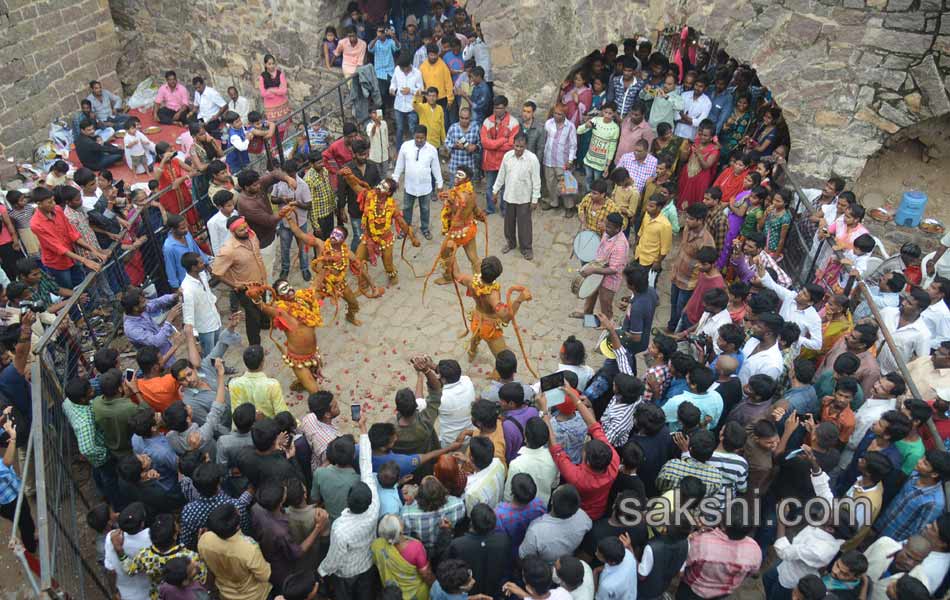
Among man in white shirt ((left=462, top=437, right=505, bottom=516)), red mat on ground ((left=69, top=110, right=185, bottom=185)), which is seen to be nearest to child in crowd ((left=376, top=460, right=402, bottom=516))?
man in white shirt ((left=462, top=437, right=505, bottom=516))

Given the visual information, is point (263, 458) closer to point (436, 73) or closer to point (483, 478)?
point (483, 478)

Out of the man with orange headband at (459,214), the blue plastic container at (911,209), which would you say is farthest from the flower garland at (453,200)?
the blue plastic container at (911,209)

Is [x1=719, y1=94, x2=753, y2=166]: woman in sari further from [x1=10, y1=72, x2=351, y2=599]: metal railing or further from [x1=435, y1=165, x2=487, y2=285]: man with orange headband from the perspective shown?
[x1=10, y1=72, x2=351, y2=599]: metal railing

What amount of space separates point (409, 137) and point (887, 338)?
782 cm

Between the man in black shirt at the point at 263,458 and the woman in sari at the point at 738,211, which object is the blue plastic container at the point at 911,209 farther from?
the man in black shirt at the point at 263,458

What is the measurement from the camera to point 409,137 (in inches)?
468

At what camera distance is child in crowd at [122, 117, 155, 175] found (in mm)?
11062

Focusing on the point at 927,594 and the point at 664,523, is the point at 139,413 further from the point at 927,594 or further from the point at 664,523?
the point at 927,594

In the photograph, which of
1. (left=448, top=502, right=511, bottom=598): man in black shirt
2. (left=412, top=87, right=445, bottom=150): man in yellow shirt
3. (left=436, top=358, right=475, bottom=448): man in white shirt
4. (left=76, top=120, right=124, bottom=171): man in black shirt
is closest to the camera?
(left=448, top=502, right=511, bottom=598): man in black shirt

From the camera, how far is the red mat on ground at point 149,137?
11.4m

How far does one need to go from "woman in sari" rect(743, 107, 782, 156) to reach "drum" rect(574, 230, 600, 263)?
279cm

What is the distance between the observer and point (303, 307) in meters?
6.98

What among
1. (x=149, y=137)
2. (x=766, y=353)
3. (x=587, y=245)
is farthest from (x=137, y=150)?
(x=766, y=353)

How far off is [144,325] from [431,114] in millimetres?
5493
